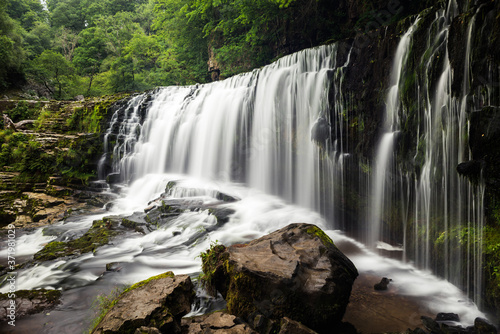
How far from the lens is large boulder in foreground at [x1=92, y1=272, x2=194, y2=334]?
3.10 m

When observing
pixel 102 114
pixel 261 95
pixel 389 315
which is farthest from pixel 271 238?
pixel 102 114

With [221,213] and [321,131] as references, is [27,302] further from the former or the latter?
[321,131]

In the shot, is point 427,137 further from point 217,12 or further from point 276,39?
point 217,12

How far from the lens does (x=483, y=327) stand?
3.47 meters

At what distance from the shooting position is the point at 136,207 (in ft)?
36.2

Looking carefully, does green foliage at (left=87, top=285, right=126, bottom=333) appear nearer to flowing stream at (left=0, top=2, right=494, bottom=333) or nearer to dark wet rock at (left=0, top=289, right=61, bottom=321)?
flowing stream at (left=0, top=2, right=494, bottom=333)

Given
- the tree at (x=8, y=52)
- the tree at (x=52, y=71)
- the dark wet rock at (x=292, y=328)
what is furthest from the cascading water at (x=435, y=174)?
the tree at (x=8, y=52)

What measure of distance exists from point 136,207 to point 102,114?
8.37 meters

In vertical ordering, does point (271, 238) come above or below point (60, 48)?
below

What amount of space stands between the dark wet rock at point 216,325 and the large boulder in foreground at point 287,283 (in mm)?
247

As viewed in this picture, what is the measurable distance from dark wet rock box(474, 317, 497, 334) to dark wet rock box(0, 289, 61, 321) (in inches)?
246

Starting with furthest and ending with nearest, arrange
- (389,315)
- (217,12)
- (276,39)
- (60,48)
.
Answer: (60,48) → (217,12) → (276,39) → (389,315)

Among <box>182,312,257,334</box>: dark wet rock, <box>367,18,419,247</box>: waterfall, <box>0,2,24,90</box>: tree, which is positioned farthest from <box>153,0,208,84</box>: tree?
<box>182,312,257,334</box>: dark wet rock

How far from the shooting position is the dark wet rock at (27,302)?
4.29 metres
